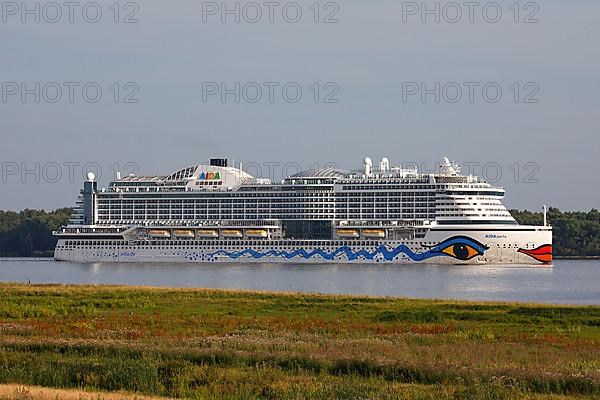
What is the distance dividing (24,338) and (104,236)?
96370mm

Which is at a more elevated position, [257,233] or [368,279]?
[257,233]

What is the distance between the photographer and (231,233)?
404 feet

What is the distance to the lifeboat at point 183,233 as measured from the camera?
124 metres

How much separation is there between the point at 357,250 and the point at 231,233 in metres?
15.4

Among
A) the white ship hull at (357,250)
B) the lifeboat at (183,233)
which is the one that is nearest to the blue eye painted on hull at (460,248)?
the white ship hull at (357,250)

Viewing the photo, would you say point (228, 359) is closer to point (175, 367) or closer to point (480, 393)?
point (175, 367)

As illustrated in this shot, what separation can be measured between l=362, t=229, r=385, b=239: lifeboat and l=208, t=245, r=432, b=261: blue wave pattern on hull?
6.95 feet

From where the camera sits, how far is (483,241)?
109188 mm

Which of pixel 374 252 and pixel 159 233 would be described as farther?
pixel 159 233

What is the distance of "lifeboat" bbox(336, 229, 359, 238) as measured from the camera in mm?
118500

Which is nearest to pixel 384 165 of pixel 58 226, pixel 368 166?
pixel 368 166

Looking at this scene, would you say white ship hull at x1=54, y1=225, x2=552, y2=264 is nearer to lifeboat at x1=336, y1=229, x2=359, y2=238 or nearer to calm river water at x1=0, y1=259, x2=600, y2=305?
lifeboat at x1=336, y1=229, x2=359, y2=238

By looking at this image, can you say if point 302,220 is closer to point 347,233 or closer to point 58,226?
point 347,233

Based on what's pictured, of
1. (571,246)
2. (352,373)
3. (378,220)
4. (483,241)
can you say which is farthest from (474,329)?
(571,246)
